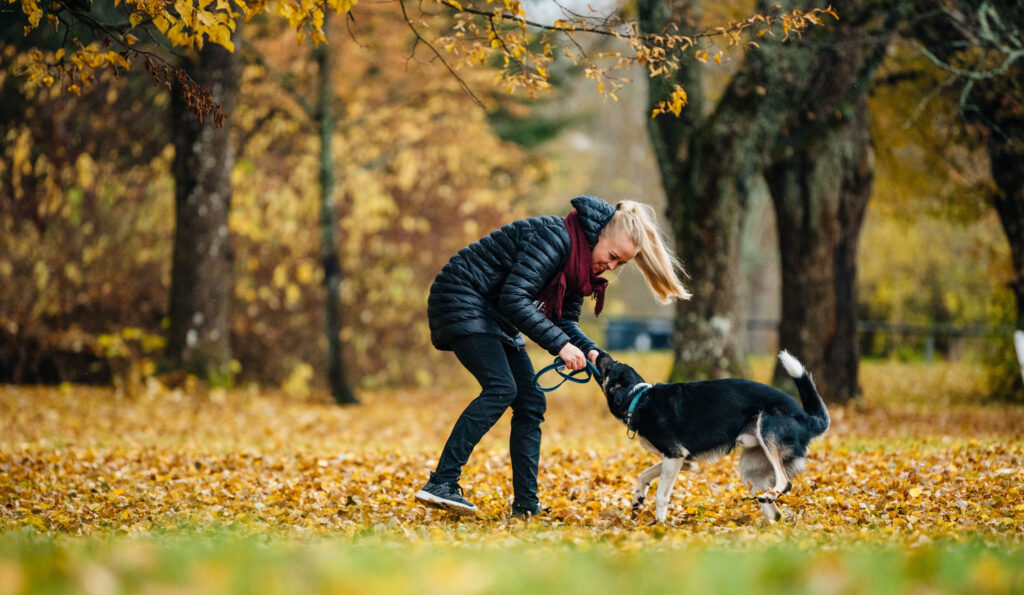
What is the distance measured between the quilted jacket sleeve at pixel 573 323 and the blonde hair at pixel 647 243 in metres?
0.46

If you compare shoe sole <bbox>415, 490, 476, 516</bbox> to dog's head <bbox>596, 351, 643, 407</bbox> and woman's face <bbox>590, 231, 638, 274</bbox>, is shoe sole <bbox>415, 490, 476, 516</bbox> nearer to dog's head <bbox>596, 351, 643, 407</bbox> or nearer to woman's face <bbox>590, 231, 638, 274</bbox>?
dog's head <bbox>596, 351, 643, 407</bbox>

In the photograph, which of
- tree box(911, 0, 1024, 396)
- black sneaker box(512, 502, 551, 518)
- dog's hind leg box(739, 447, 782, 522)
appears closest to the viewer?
dog's hind leg box(739, 447, 782, 522)

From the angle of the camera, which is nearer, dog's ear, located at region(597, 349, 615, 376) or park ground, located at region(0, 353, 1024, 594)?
park ground, located at region(0, 353, 1024, 594)

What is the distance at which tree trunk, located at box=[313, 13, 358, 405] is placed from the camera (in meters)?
15.5

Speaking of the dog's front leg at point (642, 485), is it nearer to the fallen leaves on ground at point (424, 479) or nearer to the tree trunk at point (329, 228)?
the fallen leaves on ground at point (424, 479)

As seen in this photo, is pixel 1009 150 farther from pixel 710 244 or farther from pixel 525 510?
pixel 525 510

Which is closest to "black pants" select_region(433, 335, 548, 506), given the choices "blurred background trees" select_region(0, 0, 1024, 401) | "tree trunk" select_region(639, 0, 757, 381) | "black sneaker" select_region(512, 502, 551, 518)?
"black sneaker" select_region(512, 502, 551, 518)

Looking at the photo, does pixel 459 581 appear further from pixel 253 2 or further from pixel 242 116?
pixel 242 116

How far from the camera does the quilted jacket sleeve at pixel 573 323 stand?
574 centimetres

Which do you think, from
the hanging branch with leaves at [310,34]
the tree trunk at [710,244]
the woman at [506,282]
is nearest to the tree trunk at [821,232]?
the tree trunk at [710,244]

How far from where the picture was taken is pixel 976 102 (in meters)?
13.6

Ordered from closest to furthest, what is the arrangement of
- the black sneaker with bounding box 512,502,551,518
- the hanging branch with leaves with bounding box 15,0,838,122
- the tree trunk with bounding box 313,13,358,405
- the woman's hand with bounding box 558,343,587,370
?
1. the woman's hand with bounding box 558,343,587,370
2. the black sneaker with bounding box 512,502,551,518
3. the hanging branch with leaves with bounding box 15,0,838,122
4. the tree trunk with bounding box 313,13,358,405

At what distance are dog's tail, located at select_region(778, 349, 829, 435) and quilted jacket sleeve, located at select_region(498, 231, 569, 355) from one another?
1249 mm

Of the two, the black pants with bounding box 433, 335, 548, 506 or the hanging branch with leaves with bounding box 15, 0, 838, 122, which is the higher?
the hanging branch with leaves with bounding box 15, 0, 838, 122
